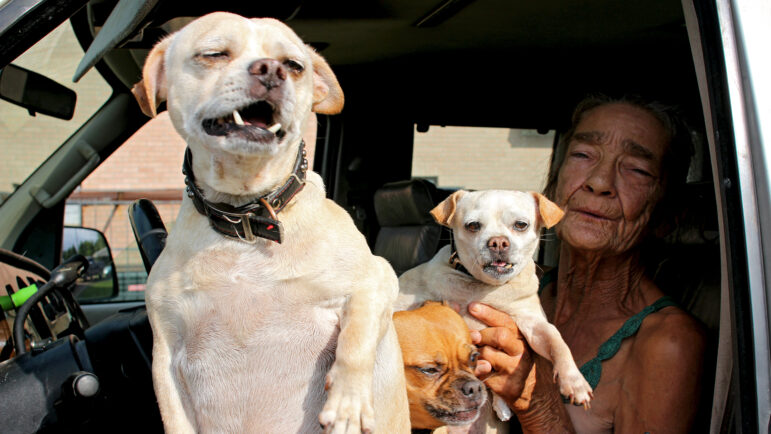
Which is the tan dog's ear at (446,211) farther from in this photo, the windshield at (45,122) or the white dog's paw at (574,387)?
the windshield at (45,122)

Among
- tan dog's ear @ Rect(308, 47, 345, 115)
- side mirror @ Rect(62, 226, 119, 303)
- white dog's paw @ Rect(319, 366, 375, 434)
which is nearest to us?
white dog's paw @ Rect(319, 366, 375, 434)

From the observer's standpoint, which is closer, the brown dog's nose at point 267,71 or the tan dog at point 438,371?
the brown dog's nose at point 267,71

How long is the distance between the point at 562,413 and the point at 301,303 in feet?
3.62

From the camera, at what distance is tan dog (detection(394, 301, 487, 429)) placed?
80.6 inches

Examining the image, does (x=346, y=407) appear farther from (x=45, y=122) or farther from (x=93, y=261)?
(x=93, y=261)

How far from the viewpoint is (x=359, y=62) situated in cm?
348

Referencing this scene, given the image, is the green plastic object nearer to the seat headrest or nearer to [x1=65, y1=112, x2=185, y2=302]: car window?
the seat headrest

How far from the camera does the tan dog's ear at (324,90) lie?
1.73 metres

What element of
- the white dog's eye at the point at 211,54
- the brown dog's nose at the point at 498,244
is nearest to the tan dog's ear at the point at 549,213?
the brown dog's nose at the point at 498,244

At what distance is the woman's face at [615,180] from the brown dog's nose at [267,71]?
1.30m

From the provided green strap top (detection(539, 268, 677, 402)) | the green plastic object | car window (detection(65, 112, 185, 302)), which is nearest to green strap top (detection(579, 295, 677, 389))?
green strap top (detection(539, 268, 677, 402))

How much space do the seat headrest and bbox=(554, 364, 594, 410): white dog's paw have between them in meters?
1.45

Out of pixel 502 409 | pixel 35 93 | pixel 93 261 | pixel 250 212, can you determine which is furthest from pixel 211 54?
pixel 93 261

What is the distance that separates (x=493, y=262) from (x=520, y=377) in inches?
16.5
